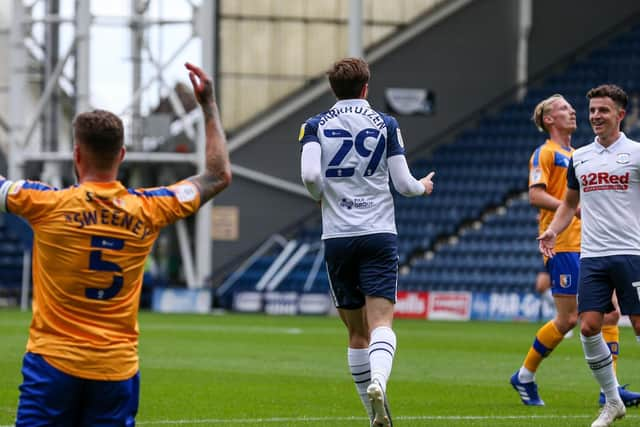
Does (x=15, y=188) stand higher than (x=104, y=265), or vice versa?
(x=15, y=188)

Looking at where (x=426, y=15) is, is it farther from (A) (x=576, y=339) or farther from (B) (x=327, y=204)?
(B) (x=327, y=204)

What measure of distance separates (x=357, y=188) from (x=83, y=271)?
297 cm

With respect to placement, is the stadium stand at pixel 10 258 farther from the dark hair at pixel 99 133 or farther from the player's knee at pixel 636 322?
the dark hair at pixel 99 133

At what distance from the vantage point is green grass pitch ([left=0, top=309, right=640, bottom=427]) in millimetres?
8695

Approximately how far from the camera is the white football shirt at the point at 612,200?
25.8 feet

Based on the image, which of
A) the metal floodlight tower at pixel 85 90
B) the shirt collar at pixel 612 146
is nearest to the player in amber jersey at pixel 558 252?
the shirt collar at pixel 612 146

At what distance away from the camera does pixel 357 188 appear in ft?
23.9

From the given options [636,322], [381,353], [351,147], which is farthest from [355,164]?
[636,322]

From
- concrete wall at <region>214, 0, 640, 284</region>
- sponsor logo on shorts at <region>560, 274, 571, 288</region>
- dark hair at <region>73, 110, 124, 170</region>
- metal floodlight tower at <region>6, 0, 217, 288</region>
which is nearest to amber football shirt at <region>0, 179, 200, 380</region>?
dark hair at <region>73, 110, 124, 170</region>

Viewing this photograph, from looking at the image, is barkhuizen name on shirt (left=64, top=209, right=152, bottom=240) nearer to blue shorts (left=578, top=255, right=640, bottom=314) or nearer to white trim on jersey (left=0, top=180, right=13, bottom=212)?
white trim on jersey (left=0, top=180, right=13, bottom=212)

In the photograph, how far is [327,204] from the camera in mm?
7359

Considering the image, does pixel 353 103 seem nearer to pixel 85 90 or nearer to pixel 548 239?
pixel 548 239

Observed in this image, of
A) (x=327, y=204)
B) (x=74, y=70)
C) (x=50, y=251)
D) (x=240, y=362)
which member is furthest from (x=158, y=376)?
(x=74, y=70)

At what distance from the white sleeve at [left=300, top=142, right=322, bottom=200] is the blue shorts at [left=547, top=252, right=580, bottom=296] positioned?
2792 mm
